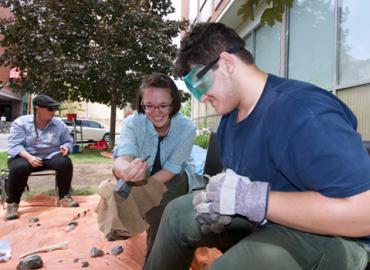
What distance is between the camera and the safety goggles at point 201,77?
1.38 meters

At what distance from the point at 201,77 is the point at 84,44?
10.3 metres

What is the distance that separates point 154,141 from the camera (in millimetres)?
2586

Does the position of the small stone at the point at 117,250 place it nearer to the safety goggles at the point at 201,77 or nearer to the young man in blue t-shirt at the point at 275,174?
the young man in blue t-shirt at the point at 275,174

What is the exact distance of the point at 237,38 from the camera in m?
1.39

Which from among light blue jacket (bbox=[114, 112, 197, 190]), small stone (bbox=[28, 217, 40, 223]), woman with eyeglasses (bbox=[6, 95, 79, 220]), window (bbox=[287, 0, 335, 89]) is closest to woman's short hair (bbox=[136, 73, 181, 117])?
light blue jacket (bbox=[114, 112, 197, 190])

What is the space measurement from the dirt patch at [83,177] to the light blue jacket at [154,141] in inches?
127

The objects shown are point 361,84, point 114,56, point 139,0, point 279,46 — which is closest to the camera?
point 361,84

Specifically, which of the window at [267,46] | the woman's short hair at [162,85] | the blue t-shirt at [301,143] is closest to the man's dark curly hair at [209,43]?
the blue t-shirt at [301,143]

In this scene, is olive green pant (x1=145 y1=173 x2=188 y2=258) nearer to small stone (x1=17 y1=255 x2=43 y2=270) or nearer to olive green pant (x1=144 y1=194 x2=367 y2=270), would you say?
small stone (x1=17 y1=255 x2=43 y2=270)

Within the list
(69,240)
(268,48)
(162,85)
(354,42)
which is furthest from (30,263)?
(268,48)

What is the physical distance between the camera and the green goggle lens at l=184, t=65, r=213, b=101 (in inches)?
55.3

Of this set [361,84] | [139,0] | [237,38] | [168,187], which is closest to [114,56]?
[139,0]

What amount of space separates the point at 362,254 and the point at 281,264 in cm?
28

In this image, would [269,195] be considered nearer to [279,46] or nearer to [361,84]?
[361,84]
